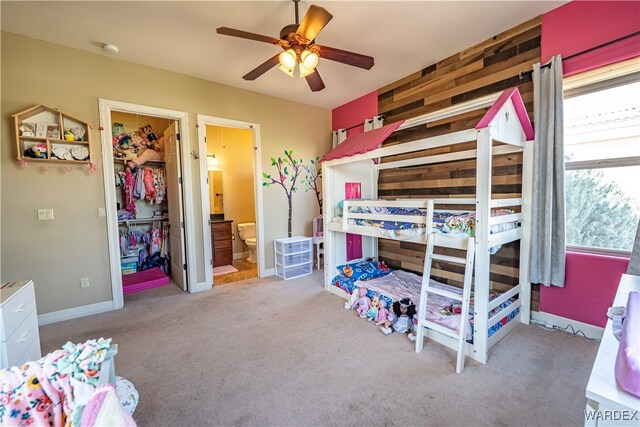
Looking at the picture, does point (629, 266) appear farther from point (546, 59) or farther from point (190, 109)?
point (190, 109)

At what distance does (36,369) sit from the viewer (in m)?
0.81

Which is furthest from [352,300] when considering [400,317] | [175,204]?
[175,204]

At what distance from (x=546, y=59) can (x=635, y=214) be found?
4.85 ft

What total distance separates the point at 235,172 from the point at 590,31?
5.21 m

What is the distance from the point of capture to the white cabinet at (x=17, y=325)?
1379 millimetres

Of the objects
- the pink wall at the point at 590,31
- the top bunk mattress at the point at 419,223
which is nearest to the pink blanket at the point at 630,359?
the top bunk mattress at the point at 419,223

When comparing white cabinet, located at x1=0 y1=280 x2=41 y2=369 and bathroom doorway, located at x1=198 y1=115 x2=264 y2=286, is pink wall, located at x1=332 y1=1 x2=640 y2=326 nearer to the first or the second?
white cabinet, located at x1=0 y1=280 x2=41 y2=369

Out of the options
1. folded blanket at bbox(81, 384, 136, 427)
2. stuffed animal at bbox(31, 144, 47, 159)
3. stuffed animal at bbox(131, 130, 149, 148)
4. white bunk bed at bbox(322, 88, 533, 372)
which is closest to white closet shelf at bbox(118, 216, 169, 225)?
stuffed animal at bbox(131, 130, 149, 148)

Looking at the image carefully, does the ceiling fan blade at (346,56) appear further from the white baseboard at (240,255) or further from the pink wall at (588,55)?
the white baseboard at (240,255)

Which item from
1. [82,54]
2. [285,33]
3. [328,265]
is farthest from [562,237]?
[82,54]

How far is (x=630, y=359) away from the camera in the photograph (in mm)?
720

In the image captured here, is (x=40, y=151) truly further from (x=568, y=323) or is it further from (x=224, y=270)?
(x=568, y=323)

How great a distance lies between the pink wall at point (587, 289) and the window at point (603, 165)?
13 centimetres

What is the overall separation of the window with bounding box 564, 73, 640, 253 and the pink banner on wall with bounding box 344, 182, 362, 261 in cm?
216
